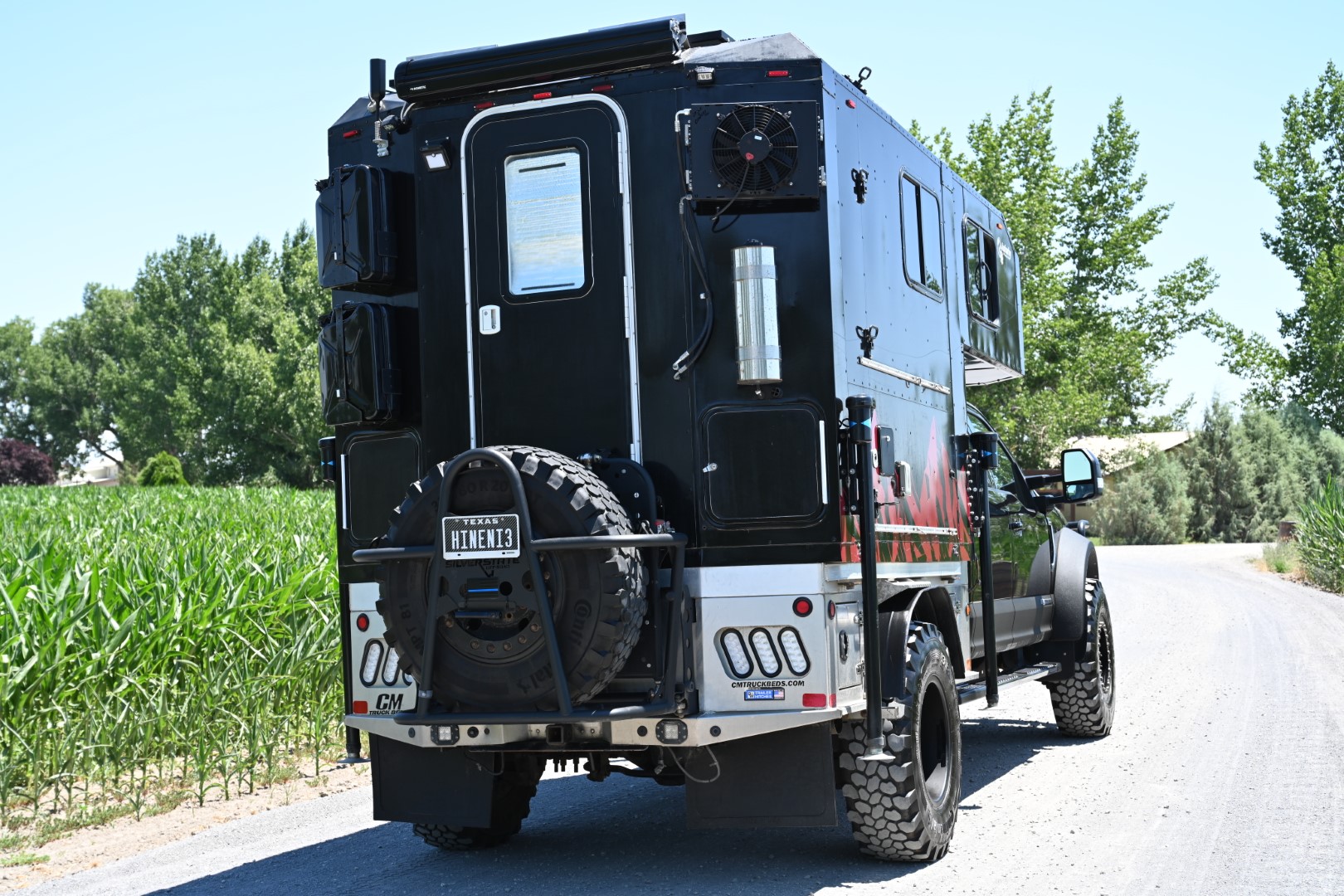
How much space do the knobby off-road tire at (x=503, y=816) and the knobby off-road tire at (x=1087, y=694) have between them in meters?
4.44

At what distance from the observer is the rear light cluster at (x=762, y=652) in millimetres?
5707

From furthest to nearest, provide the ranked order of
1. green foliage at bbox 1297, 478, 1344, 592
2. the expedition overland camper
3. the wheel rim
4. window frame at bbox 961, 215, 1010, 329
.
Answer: green foliage at bbox 1297, 478, 1344, 592
window frame at bbox 961, 215, 1010, 329
the wheel rim
the expedition overland camper

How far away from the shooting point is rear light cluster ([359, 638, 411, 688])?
20.9 ft

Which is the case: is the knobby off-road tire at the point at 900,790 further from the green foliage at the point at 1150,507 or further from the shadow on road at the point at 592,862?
the green foliage at the point at 1150,507

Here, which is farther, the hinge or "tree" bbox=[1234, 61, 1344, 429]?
"tree" bbox=[1234, 61, 1344, 429]

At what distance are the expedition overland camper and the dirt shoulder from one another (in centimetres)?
170

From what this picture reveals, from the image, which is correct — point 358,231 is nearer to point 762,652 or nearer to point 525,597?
point 525,597

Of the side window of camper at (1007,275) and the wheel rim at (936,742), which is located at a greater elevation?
the side window of camper at (1007,275)

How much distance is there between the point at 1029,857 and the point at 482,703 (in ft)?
8.61

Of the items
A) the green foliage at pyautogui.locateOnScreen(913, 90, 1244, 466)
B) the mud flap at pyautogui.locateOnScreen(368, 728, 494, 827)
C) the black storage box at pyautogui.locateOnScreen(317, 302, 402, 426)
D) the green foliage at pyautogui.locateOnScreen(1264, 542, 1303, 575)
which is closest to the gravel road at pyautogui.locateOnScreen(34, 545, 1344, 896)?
the mud flap at pyautogui.locateOnScreen(368, 728, 494, 827)

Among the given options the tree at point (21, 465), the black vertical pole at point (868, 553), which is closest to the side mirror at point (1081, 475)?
the black vertical pole at point (868, 553)

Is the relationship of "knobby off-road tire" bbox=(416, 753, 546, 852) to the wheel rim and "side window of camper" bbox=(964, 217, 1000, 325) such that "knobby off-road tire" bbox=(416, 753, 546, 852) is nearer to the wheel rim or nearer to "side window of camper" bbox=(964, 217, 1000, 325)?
Answer: the wheel rim

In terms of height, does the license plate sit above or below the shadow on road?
above

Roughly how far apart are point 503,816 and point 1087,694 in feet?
15.7
